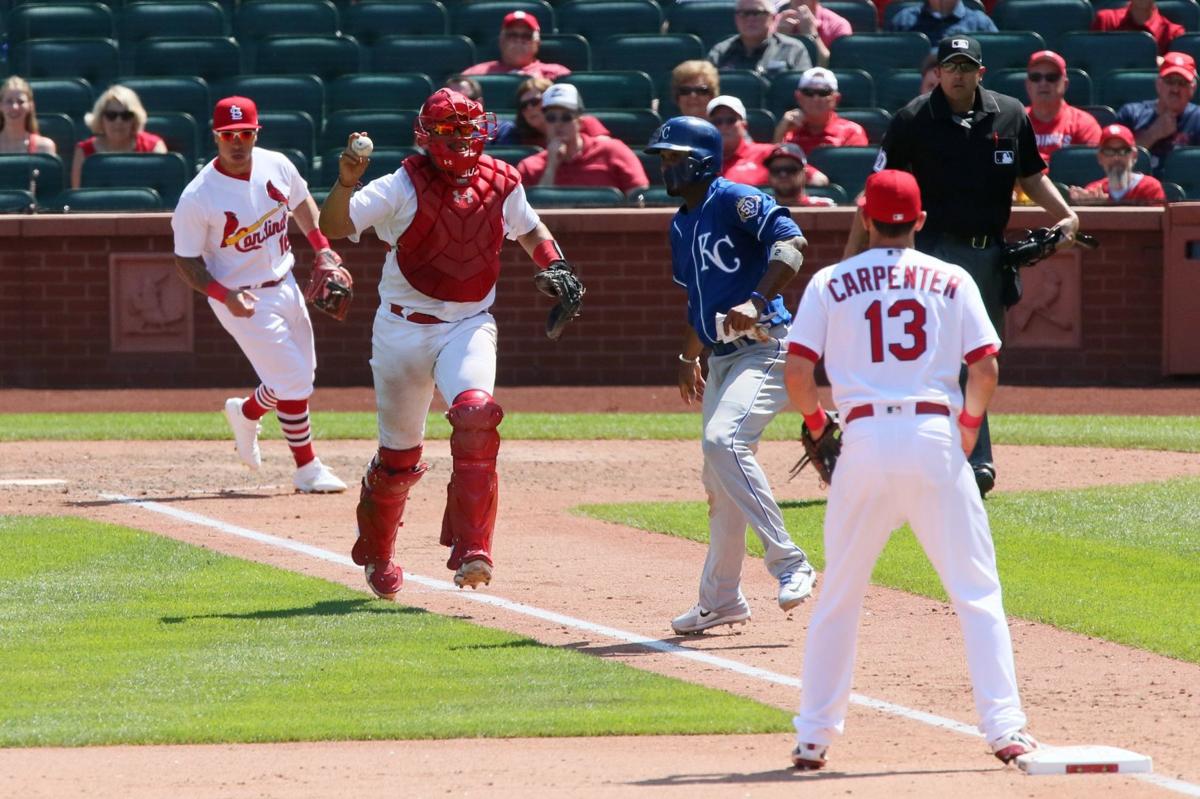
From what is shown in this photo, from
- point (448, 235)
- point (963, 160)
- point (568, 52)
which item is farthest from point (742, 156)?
point (448, 235)

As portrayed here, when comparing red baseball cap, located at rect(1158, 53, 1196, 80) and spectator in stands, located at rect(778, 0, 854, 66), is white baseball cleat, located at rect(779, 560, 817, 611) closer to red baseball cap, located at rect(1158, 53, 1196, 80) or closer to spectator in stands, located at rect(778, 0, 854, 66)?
red baseball cap, located at rect(1158, 53, 1196, 80)

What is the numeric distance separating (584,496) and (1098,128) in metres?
6.80

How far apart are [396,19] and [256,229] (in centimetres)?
787

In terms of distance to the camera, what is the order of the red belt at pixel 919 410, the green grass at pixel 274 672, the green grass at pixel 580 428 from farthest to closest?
the green grass at pixel 580 428
the green grass at pixel 274 672
the red belt at pixel 919 410

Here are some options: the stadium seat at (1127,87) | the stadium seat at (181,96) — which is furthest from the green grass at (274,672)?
the stadium seat at (1127,87)

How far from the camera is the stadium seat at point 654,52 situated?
16.8 meters

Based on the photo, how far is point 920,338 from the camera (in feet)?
16.7

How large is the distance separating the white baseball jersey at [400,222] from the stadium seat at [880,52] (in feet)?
30.7

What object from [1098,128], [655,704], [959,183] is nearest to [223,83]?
[1098,128]

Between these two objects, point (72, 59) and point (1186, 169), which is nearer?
point (1186, 169)

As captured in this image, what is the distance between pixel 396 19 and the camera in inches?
706

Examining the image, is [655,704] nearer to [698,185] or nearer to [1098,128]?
[698,185]

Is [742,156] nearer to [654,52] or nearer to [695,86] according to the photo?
[695,86]

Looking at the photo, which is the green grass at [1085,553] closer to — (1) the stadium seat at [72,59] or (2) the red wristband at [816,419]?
(2) the red wristband at [816,419]
